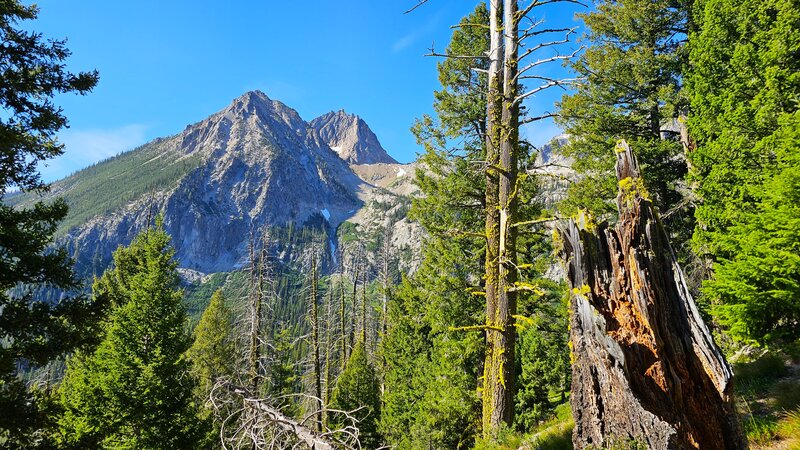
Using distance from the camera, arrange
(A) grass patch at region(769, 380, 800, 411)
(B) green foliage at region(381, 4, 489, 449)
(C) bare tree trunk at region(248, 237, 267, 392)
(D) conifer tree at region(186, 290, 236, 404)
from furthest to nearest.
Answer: (D) conifer tree at region(186, 290, 236, 404) < (C) bare tree trunk at region(248, 237, 267, 392) < (B) green foliage at region(381, 4, 489, 449) < (A) grass patch at region(769, 380, 800, 411)

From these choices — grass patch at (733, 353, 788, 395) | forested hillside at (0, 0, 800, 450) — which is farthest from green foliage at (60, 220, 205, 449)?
grass patch at (733, 353, 788, 395)

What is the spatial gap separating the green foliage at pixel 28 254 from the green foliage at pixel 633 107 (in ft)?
47.0

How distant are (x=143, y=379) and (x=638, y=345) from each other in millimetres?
14390

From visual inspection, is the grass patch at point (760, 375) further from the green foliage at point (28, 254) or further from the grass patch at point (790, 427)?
the green foliage at point (28, 254)

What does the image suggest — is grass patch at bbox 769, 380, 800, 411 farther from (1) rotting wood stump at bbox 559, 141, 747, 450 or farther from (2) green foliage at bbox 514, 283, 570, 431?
(2) green foliage at bbox 514, 283, 570, 431

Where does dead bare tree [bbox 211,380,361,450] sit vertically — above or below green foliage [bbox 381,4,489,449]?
below

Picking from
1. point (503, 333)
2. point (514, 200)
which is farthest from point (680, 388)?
point (514, 200)

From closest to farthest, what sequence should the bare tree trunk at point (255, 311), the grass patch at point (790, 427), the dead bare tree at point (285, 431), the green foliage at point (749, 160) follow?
1. the grass patch at point (790, 427)
2. the dead bare tree at point (285, 431)
3. the green foliage at point (749, 160)
4. the bare tree trunk at point (255, 311)

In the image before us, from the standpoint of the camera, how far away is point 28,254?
8172 mm

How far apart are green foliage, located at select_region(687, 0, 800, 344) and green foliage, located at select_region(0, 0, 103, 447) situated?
13764 mm

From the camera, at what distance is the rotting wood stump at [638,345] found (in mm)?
2971

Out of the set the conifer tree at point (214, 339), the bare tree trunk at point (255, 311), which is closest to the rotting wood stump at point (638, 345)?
the bare tree trunk at point (255, 311)

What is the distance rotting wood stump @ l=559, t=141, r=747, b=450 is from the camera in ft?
9.75

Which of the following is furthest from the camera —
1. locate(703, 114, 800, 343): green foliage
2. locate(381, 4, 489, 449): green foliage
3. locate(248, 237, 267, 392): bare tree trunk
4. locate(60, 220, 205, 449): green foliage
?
locate(248, 237, 267, 392): bare tree trunk
